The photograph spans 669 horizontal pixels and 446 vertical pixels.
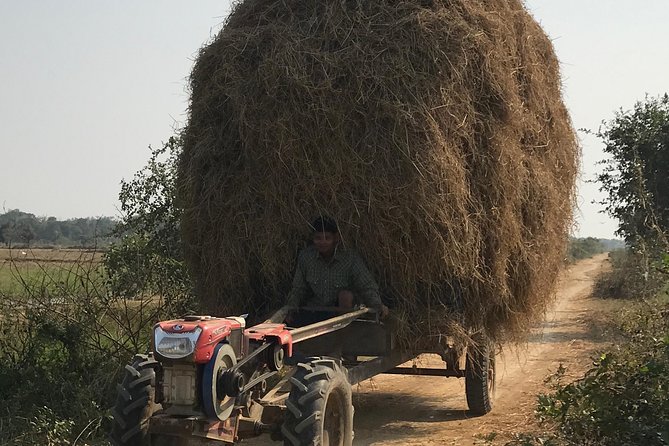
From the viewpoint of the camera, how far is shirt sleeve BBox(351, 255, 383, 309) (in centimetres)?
662

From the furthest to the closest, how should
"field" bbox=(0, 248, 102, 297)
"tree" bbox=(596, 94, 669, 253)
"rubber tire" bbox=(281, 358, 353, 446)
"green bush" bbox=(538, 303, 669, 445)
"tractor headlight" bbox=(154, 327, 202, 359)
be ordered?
"tree" bbox=(596, 94, 669, 253)
"field" bbox=(0, 248, 102, 297)
"green bush" bbox=(538, 303, 669, 445)
"rubber tire" bbox=(281, 358, 353, 446)
"tractor headlight" bbox=(154, 327, 202, 359)

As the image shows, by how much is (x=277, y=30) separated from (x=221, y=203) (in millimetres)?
1674

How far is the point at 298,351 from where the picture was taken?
6578 mm

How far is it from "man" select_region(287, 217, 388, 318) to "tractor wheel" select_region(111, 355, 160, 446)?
2098 millimetres

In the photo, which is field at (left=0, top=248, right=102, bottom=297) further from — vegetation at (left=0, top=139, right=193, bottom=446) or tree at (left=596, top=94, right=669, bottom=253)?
tree at (left=596, top=94, right=669, bottom=253)

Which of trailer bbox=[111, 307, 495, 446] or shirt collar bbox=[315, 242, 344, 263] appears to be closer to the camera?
trailer bbox=[111, 307, 495, 446]

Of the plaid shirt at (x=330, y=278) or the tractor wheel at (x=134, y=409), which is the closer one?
the tractor wheel at (x=134, y=409)

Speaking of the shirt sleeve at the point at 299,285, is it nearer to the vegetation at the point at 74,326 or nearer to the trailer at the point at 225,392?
the trailer at the point at 225,392

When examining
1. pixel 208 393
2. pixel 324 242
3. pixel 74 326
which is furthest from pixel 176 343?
pixel 74 326

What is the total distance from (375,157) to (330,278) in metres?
1.14

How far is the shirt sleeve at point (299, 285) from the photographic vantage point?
685cm

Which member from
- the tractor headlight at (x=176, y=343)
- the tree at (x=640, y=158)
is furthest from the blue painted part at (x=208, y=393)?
the tree at (x=640, y=158)

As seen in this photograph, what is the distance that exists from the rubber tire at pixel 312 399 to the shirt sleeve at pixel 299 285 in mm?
1774

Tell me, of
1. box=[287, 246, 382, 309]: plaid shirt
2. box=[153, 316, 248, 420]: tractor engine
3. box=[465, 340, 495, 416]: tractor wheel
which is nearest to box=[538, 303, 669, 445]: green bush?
box=[465, 340, 495, 416]: tractor wheel
